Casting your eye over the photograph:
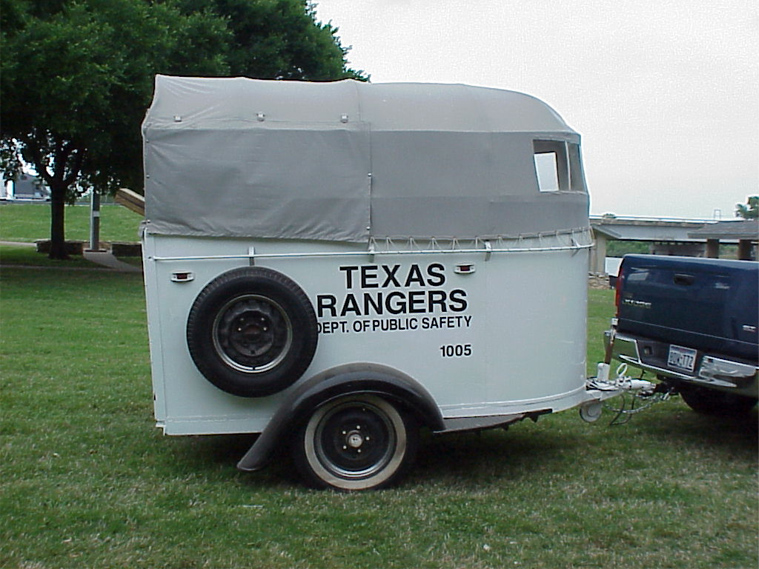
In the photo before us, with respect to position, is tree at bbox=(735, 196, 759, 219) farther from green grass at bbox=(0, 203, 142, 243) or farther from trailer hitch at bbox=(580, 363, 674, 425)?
trailer hitch at bbox=(580, 363, 674, 425)

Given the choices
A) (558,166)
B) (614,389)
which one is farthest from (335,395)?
(614,389)

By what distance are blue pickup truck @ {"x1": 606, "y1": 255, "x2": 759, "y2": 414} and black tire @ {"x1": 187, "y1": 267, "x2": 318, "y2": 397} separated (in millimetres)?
3219

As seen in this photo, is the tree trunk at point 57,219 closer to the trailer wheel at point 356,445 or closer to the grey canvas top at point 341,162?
the grey canvas top at point 341,162

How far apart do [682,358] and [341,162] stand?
3.32 meters

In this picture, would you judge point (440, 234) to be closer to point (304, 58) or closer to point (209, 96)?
point (209, 96)

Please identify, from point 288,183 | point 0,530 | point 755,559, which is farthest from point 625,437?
point 0,530

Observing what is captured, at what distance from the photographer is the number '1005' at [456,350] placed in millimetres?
5695

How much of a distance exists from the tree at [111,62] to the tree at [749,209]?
23.9m

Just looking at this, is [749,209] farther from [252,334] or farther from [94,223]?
[252,334]

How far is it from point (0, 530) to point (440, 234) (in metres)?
3.30

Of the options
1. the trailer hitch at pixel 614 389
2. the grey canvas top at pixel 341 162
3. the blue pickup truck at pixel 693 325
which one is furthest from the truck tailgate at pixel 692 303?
the grey canvas top at pixel 341 162

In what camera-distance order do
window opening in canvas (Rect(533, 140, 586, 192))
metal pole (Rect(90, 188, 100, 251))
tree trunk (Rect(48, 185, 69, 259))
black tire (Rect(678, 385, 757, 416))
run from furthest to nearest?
1. metal pole (Rect(90, 188, 100, 251))
2. tree trunk (Rect(48, 185, 69, 259))
3. black tire (Rect(678, 385, 757, 416))
4. window opening in canvas (Rect(533, 140, 586, 192))

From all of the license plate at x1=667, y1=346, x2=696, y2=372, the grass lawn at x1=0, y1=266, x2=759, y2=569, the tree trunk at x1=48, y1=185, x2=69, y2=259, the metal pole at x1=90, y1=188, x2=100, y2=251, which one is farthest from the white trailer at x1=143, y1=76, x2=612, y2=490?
the metal pole at x1=90, y1=188, x2=100, y2=251

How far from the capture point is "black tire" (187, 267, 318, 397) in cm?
526
